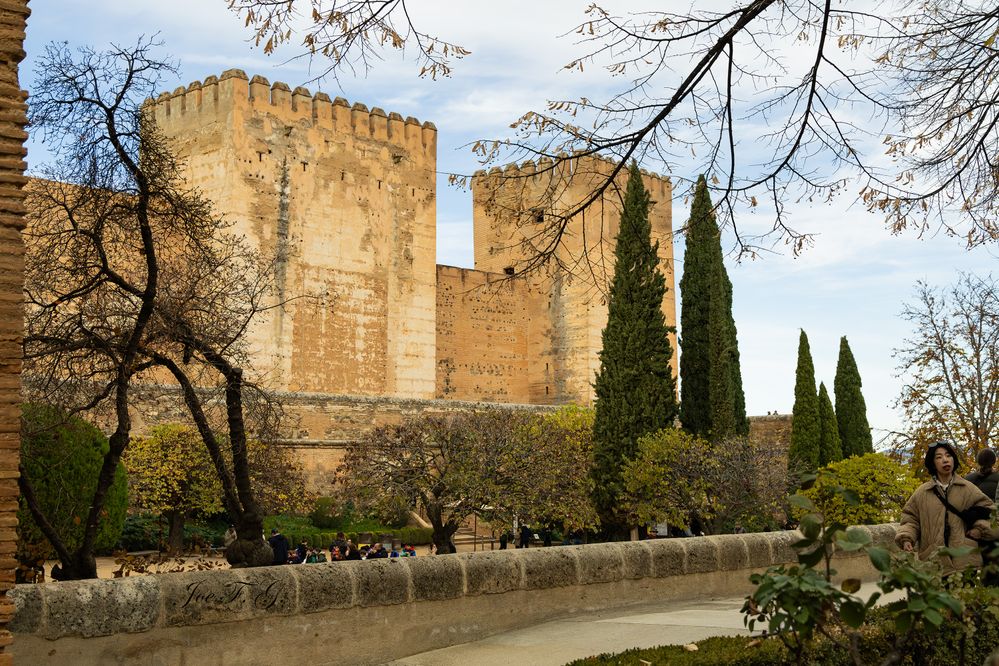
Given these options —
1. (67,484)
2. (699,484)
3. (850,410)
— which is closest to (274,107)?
(699,484)

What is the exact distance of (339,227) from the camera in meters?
30.2

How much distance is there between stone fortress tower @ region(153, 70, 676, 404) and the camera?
28.2m

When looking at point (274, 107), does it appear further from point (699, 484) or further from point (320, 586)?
point (320, 586)

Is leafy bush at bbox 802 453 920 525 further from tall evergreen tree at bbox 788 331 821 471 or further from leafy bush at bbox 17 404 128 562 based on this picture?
leafy bush at bbox 17 404 128 562

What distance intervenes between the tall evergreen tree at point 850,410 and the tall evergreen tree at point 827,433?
1.38 metres

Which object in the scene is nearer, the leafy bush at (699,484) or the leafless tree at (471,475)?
the leafless tree at (471,475)

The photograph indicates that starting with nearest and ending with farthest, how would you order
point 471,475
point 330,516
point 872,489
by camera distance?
point 471,475 → point 872,489 → point 330,516

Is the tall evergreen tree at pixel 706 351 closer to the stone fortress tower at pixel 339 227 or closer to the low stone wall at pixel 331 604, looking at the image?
the stone fortress tower at pixel 339 227

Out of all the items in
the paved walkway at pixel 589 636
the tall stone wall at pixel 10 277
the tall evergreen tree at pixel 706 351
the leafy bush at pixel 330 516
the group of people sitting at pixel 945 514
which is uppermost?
the tall evergreen tree at pixel 706 351

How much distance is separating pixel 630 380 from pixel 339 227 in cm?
1228

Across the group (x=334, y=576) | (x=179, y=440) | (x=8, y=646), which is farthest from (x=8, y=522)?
(x=179, y=440)

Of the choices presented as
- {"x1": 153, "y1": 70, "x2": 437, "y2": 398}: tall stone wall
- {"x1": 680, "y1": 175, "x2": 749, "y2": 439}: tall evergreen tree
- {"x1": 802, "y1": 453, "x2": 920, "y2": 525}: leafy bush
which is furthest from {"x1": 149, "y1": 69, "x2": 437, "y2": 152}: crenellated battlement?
{"x1": 802, "y1": 453, "x2": 920, "y2": 525}: leafy bush

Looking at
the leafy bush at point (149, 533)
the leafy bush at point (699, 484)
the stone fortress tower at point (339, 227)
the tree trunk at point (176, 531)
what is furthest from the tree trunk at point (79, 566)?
the stone fortress tower at point (339, 227)

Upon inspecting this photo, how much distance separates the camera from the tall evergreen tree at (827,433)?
30.3 m
